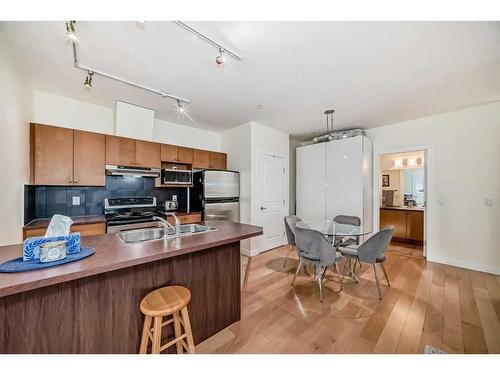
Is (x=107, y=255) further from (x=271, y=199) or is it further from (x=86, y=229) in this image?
(x=271, y=199)

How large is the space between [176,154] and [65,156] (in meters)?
1.51

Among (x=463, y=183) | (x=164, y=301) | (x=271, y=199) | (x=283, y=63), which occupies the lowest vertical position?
(x=164, y=301)

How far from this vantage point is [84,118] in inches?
121

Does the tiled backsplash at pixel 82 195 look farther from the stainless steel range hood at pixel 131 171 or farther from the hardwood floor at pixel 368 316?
the hardwood floor at pixel 368 316

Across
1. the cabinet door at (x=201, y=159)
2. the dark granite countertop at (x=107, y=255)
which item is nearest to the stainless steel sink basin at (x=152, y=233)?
the dark granite countertop at (x=107, y=255)

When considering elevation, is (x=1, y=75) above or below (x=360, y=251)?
above

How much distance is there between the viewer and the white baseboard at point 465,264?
3058 millimetres

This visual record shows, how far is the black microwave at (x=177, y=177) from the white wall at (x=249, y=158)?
98 centimetres

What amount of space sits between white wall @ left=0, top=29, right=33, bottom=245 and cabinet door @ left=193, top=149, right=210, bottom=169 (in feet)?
7.23

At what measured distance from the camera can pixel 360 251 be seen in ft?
8.11

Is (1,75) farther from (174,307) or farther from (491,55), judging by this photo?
(491,55)

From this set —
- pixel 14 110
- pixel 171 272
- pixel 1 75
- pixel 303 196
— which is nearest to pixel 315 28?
pixel 171 272

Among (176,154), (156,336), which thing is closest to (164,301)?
(156,336)
